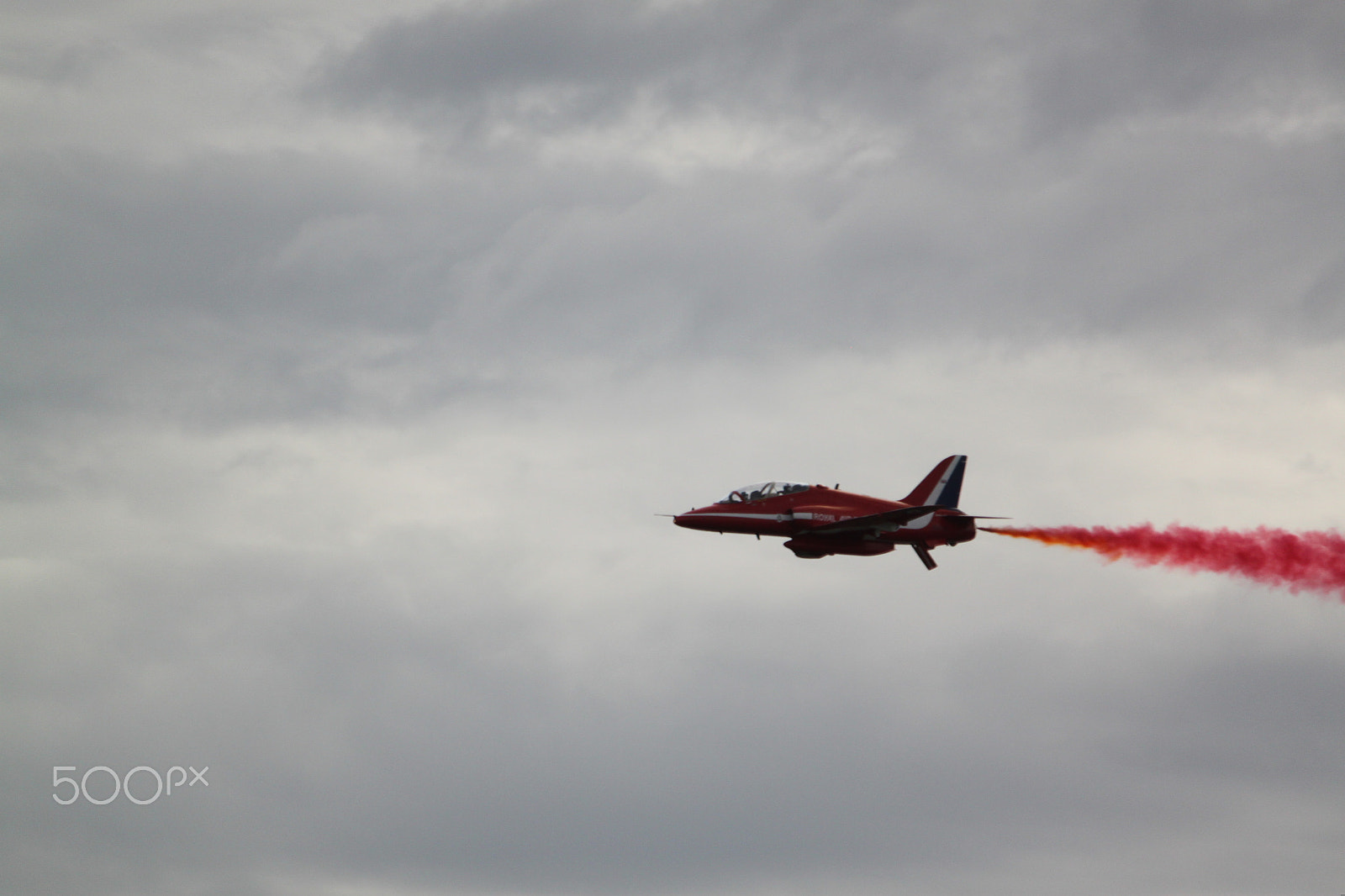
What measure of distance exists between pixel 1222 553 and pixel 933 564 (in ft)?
57.9

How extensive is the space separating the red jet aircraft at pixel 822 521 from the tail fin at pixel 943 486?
159cm

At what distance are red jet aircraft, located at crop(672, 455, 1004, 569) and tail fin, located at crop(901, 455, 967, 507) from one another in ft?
5.22

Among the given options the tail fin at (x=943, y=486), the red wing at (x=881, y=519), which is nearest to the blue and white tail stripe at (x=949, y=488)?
the tail fin at (x=943, y=486)

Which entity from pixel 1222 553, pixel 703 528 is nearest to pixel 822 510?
pixel 703 528

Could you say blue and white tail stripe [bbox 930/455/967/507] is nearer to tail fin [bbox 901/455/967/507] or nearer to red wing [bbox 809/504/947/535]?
tail fin [bbox 901/455/967/507]

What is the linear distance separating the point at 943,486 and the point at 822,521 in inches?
361

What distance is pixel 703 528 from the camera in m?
102

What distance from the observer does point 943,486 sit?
10569 cm

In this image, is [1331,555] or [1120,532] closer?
[1331,555]

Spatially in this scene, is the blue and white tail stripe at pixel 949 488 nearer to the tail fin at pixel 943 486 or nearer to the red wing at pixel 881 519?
the tail fin at pixel 943 486

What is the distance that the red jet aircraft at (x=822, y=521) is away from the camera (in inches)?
4006

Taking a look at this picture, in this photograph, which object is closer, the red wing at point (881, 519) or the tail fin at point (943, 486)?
the red wing at point (881, 519)

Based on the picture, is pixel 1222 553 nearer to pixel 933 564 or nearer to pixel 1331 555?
pixel 1331 555

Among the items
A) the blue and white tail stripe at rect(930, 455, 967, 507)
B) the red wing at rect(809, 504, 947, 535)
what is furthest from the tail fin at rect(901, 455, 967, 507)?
the red wing at rect(809, 504, 947, 535)
